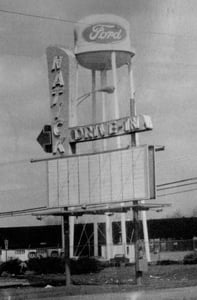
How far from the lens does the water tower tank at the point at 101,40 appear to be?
4725cm

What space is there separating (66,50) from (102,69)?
1531 centimetres

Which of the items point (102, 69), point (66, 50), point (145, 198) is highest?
point (102, 69)

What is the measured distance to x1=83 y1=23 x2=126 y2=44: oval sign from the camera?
47.5 meters

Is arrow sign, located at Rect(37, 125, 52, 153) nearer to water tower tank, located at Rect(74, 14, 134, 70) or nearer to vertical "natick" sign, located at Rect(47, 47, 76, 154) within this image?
vertical "natick" sign, located at Rect(47, 47, 76, 154)

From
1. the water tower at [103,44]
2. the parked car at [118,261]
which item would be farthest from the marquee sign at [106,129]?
the parked car at [118,261]

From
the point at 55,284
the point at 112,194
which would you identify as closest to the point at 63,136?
the point at 112,194

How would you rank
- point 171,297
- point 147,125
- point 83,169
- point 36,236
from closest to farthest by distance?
point 171,297 → point 147,125 → point 83,169 → point 36,236

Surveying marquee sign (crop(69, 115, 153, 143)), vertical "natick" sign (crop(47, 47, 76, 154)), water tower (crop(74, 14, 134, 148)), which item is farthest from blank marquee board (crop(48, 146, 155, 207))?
water tower (crop(74, 14, 134, 148))

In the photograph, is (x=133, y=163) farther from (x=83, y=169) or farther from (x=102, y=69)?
(x=102, y=69)

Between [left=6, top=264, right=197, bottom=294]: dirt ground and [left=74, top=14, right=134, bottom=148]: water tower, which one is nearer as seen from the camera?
[left=6, top=264, right=197, bottom=294]: dirt ground

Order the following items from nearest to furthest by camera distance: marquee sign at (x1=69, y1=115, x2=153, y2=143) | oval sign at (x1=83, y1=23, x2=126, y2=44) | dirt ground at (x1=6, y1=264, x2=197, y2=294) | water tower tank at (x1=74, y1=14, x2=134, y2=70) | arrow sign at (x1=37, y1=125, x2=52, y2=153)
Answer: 1. marquee sign at (x1=69, y1=115, x2=153, y2=143)
2. dirt ground at (x1=6, y1=264, x2=197, y2=294)
3. arrow sign at (x1=37, y1=125, x2=52, y2=153)
4. water tower tank at (x1=74, y1=14, x2=134, y2=70)
5. oval sign at (x1=83, y1=23, x2=126, y2=44)

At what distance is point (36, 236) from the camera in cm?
Answer: 8262

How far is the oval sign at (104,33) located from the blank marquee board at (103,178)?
1569 centimetres

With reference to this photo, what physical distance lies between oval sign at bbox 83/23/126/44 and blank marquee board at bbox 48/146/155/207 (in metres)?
15.7
